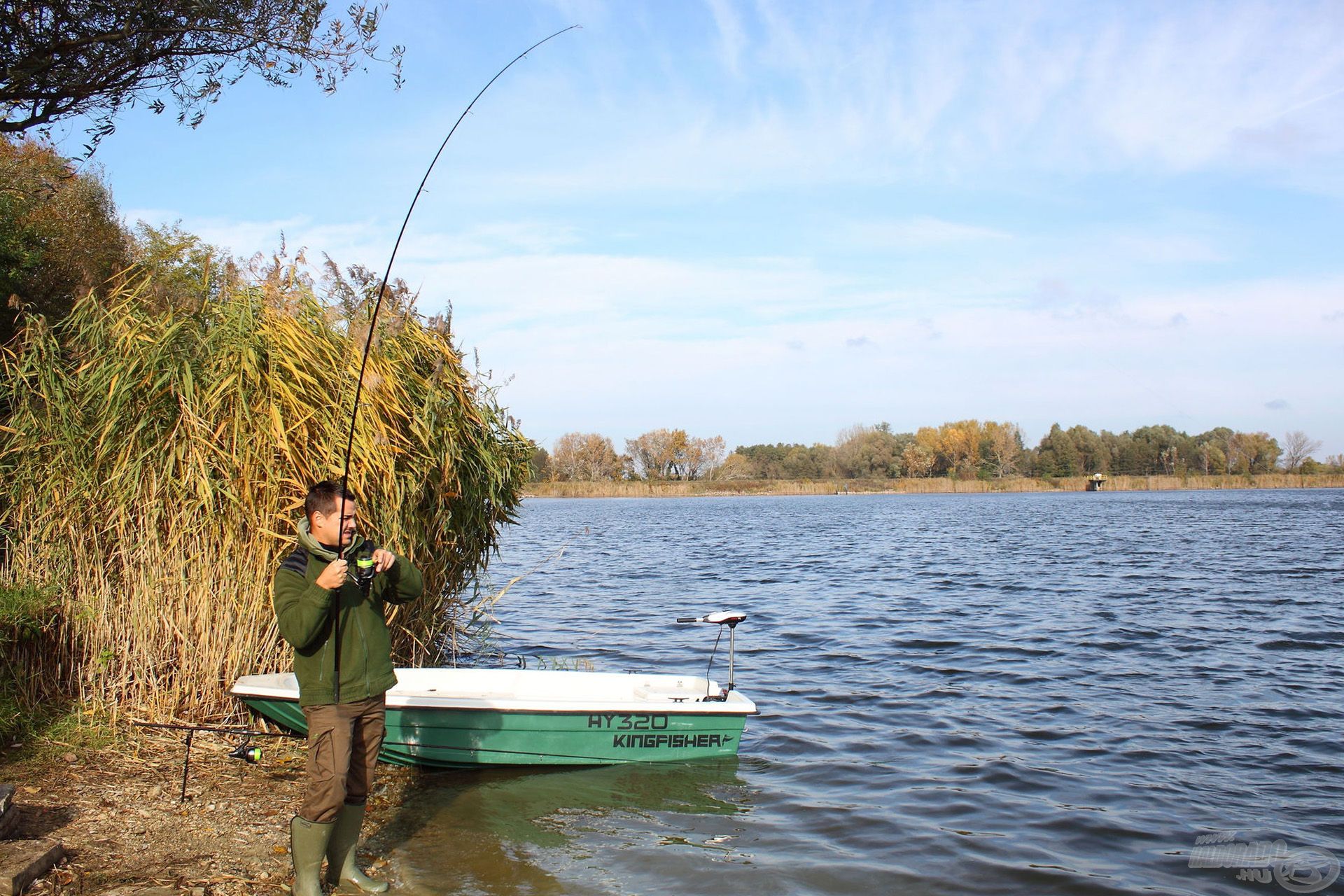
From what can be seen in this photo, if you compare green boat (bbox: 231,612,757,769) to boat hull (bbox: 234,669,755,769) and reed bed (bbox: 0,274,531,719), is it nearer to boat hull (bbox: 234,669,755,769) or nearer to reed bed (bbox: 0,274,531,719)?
boat hull (bbox: 234,669,755,769)

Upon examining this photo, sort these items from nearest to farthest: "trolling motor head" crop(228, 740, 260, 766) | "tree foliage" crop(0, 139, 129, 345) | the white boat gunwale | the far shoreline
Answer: "trolling motor head" crop(228, 740, 260, 766)
the white boat gunwale
"tree foliage" crop(0, 139, 129, 345)
the far shoreline

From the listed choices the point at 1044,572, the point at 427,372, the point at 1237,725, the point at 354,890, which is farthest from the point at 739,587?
the point at 354,890

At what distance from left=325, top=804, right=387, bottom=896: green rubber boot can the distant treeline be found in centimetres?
9899

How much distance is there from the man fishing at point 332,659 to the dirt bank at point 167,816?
64 cm

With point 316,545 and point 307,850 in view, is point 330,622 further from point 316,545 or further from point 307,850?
point 307,850

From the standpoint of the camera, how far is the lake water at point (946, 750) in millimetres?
6395

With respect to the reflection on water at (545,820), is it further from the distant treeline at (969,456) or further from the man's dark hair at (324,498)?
the distant treeline at (969,456)

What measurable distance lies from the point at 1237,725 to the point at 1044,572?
1443cm

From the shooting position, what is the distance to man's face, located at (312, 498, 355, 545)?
181 inches

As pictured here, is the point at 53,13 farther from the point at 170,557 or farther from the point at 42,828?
the point at 42,828

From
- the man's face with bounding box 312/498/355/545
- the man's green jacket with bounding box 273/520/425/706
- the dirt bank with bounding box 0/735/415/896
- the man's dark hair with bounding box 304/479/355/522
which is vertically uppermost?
the man's dark hair with bounding box 304/479/355/522

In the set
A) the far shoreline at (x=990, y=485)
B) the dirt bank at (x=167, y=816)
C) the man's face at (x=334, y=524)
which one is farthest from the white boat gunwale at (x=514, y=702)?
the far shoreline at (x=990, y=485)

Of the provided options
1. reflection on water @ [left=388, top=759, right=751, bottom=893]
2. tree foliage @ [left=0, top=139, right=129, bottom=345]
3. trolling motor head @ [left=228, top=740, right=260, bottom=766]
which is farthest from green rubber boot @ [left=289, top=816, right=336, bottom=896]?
tree foliage @ [left=0, top=139, right=129, bottom=345]

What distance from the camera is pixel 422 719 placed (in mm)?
7172
